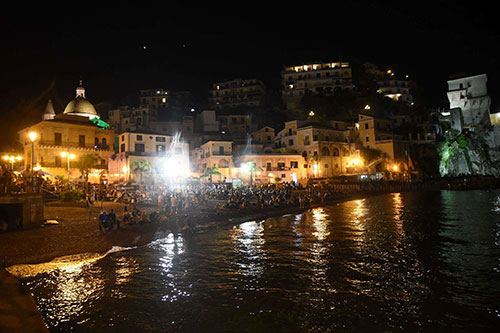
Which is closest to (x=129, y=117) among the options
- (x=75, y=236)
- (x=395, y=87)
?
(x=75, y=236)

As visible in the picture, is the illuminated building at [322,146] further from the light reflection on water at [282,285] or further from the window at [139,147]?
the light reflection on water at [282,285]

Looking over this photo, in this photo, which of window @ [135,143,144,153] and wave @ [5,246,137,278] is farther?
window @ [135,143,144,153]

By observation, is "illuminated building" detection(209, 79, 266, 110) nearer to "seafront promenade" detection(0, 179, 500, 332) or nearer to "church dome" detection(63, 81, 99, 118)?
"church dome" detection(63, 81, 99, 118)

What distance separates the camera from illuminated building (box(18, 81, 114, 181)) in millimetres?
37750

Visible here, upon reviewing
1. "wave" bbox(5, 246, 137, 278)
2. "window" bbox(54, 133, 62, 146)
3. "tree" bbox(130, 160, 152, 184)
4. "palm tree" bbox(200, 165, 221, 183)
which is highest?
"window" bbox(54, 133, 62, 146)

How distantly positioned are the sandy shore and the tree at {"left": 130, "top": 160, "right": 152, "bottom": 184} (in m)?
18.3

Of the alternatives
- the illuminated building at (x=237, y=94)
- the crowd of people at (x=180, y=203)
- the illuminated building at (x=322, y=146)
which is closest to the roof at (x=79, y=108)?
the crowd of people at (x=180, y=203)

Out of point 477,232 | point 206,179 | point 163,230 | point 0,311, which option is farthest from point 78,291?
point 206,179

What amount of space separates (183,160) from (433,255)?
40708 mm

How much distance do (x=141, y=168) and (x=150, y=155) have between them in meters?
4.10

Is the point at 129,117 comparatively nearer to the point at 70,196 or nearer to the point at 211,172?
the point at 211,172

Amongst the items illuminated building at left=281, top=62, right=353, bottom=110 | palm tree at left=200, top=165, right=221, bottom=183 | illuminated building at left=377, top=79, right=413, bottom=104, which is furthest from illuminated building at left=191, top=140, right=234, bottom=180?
illuminated building at left=377, top=79, right=413, bottom=104

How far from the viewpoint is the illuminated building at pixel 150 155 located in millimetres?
42372

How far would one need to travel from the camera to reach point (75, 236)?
553 inches
